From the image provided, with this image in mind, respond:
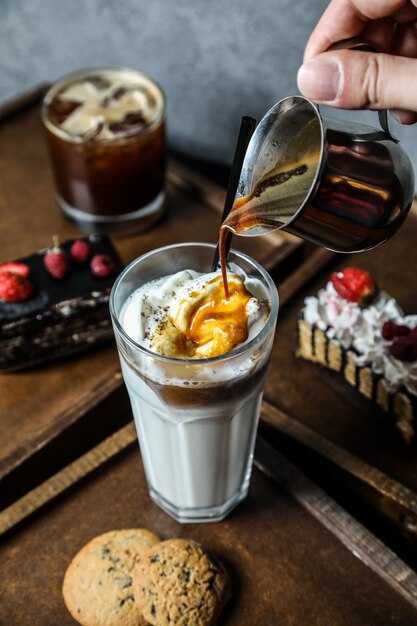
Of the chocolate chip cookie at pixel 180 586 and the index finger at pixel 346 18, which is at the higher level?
the index finger at pixel 346 18

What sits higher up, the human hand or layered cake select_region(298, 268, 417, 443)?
the human hand

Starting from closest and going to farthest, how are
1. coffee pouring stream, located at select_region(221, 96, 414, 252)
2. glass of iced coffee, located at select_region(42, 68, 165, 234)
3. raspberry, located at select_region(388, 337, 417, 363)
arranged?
coffee pouring stream, located at select_region(221, 96, 414, 252), raspberry, located at select_region(388, 337, 417, 363), glass of iced coffee, located at select_region(42, 68, 165, 234)

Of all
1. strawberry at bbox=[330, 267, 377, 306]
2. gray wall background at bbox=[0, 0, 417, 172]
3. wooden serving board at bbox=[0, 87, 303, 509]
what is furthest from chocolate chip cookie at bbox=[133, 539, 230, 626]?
gray wall background at bbox=[0, 0, 417, 172]

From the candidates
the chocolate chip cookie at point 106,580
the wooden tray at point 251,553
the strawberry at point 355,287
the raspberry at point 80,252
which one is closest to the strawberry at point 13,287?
the raspberry at point 80,252

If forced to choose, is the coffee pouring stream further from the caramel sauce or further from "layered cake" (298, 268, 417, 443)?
"layered cake" (298, 268, 417, 443)

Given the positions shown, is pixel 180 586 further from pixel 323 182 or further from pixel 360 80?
pixel 360 80

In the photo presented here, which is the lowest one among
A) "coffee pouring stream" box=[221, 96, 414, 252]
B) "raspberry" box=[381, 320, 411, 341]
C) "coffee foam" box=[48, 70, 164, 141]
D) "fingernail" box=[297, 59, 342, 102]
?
"raspberry" box=[381, 320, 411, 341]

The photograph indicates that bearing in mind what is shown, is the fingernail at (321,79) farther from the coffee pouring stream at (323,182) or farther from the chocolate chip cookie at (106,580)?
the chocolate chip cookie at (106,580)

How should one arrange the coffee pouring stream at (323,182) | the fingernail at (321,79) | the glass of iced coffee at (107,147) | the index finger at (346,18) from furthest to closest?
the glass of iced coffee at (107,147), the index finger at (346,18), the fingernail at (321,79), the coffee pouring stream at (323,182)
